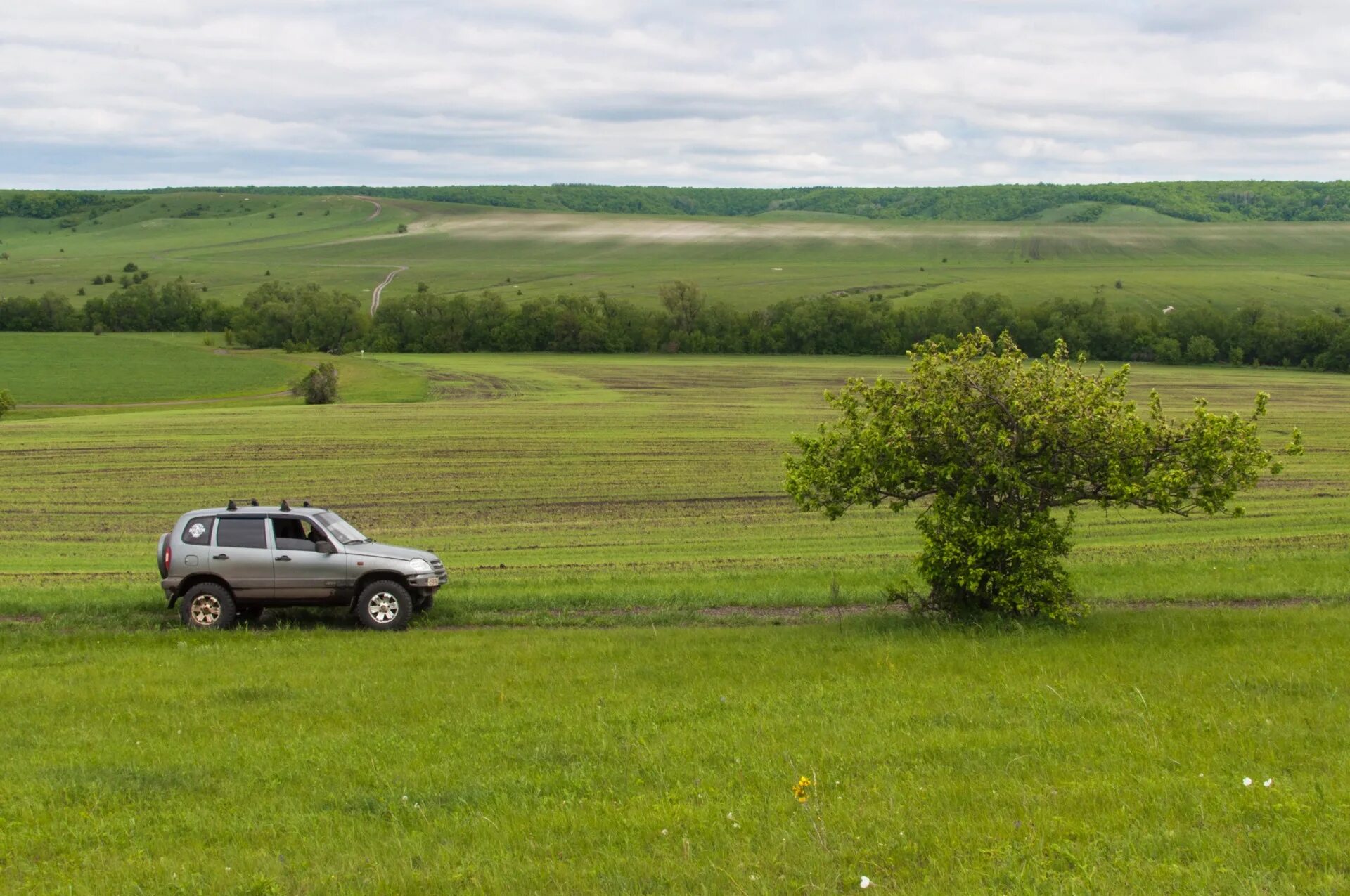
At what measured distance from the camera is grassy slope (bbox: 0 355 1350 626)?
1991 cm

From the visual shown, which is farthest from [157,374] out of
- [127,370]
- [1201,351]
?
[1201,351]

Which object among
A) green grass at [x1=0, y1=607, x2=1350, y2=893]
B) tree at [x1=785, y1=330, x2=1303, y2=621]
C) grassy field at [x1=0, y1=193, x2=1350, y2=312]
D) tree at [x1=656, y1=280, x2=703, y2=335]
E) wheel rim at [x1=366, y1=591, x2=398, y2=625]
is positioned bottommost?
wheel rim at [x1=366, y1=591, x2=398, y2=625]

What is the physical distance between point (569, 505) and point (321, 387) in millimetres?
40058

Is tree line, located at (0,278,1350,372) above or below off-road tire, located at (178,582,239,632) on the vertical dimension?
above

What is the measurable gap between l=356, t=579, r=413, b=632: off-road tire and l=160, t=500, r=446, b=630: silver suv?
10mm

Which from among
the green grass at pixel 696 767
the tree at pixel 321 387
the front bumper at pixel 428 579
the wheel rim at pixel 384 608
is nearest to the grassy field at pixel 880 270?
the tree at pixel 321 387

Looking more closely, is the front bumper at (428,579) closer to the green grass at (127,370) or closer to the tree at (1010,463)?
the tree at (1010,463)

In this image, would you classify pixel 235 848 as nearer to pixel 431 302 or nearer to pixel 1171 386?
pixel 1171 386

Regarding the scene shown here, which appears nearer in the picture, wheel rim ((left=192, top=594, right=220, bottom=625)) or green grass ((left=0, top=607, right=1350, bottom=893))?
green grass ((left=0, top=607, right=1350, bottom=893))

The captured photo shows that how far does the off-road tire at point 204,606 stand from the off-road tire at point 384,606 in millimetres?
1793

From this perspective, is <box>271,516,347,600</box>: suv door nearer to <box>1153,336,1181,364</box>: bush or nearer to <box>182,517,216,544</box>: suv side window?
<box>182,517,216,544</box>: suv side window

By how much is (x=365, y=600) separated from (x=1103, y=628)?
33.3ft

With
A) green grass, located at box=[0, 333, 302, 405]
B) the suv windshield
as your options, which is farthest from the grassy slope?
green grass, located at box=[0, 333, 302, 405]

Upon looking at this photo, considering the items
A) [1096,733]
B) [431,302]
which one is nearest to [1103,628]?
[1096,733]
